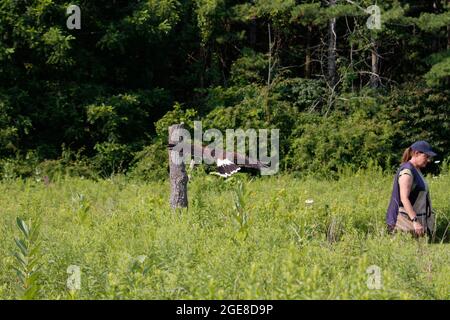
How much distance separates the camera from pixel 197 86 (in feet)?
56.3

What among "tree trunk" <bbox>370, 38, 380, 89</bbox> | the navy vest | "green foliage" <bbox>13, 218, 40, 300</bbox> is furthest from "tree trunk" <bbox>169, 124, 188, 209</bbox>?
"tree trunk" <bbox>370, 38, 380, 89</bbox>

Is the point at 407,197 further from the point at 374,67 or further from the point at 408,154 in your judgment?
the point at 374,67

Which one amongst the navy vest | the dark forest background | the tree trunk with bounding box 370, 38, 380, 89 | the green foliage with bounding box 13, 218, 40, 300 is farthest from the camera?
the tree trunk with bounding box 370, 38, 380, 89

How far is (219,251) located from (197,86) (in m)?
10.9

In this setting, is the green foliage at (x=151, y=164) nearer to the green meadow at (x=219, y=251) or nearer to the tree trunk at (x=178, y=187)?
the green meadow at (x=219, y=251)

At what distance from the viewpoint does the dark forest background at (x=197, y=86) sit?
13859mm

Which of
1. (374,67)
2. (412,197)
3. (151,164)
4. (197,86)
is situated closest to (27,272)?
(412,197)

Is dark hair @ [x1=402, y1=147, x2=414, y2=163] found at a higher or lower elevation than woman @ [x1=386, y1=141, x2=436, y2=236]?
higher

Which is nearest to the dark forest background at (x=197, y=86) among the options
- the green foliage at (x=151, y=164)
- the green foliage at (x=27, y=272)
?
the green foliage at (x=151, y=164)

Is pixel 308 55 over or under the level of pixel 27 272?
over

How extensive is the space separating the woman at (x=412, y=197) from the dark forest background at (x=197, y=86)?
5.39 meters

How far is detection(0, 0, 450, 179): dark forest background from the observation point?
1386 centimetres

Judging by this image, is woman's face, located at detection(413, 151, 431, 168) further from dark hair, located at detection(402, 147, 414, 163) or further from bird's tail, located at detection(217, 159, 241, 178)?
bird's tail, located at detection(217, 159, 241, 178)

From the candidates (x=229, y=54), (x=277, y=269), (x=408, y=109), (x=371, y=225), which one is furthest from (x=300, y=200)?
(x=229, y=54)
